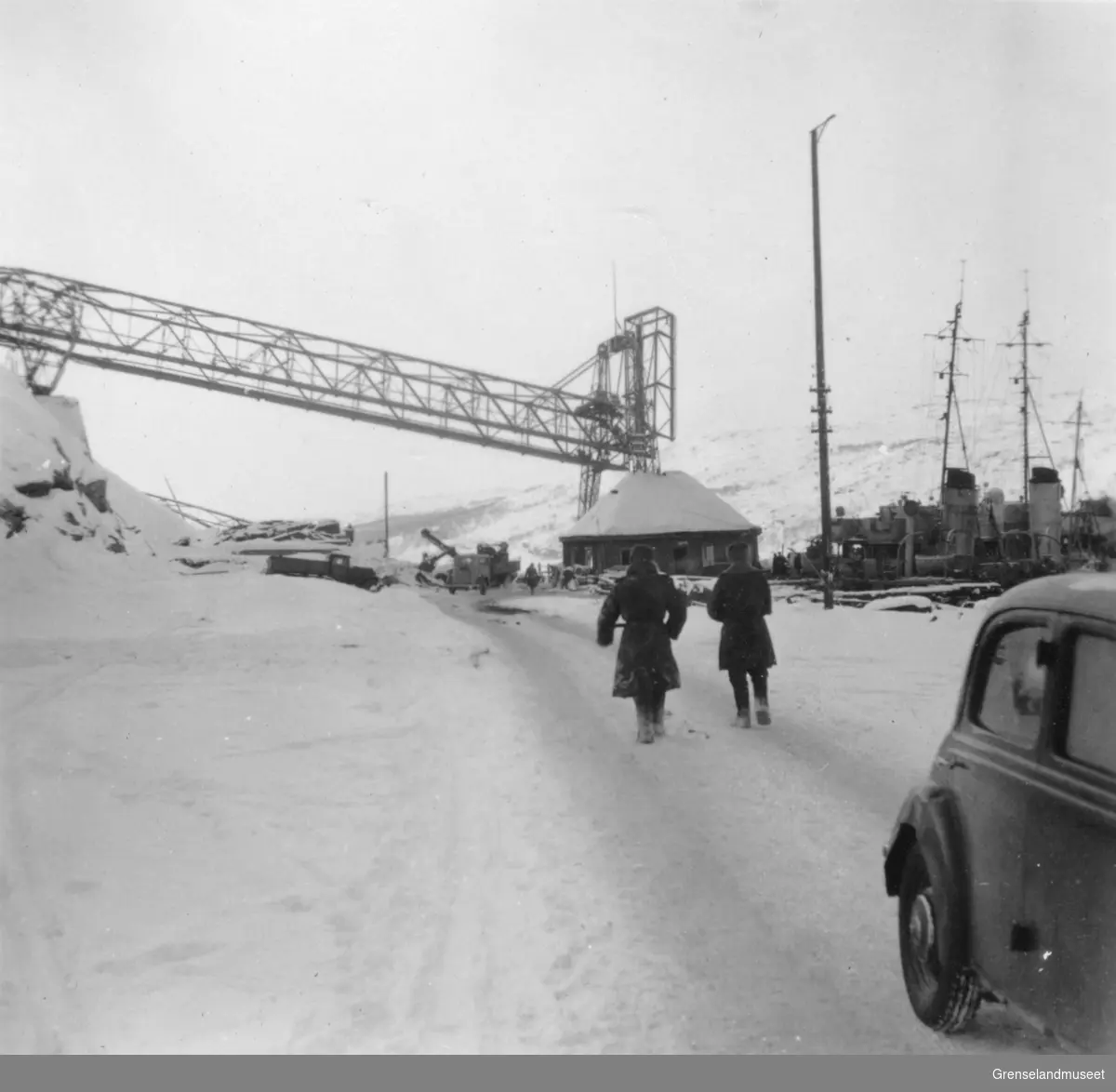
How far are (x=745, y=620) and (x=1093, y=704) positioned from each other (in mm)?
5720

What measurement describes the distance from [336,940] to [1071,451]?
14206 millimetres

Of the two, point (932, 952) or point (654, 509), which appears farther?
point (654, 509)

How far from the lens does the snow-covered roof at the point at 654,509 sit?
82.5ft

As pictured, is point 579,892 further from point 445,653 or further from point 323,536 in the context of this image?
point 323,536

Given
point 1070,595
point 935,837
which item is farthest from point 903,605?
point 1070,595

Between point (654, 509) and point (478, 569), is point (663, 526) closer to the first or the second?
point (654, 509)

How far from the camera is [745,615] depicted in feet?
26.9

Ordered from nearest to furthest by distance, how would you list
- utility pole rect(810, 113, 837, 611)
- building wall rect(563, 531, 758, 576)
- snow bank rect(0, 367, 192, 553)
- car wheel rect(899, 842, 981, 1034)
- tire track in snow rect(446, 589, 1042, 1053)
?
car wheel rect(899, 842, 981, 1034)
tire track in snow rect(446, 589, 1042, 1053)
snow bank rect(0, 367, 192, 553)
utility pole rect(810, 113, 837, 611)
building wall rect(563, 531, 758, 576)

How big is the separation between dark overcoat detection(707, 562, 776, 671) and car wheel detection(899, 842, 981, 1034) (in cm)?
472

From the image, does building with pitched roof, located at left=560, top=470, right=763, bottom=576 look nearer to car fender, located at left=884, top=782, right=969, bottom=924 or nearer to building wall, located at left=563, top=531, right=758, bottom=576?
building wall, located at left=563, top=531, right=758, bottom=576

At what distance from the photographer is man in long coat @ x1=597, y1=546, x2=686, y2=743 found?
772 cm

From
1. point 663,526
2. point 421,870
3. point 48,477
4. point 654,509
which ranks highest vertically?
point 654,509

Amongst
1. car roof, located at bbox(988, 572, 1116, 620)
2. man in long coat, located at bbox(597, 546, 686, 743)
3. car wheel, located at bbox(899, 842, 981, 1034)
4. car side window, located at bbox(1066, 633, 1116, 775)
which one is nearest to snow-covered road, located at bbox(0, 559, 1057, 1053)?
car wheel, located at bbox(899, 842, 981, 1034)

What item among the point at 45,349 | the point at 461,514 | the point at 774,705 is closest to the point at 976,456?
the point at 461,514
